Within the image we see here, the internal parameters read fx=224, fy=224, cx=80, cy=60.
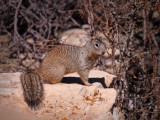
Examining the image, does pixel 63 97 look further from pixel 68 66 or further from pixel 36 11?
pixel 36 11

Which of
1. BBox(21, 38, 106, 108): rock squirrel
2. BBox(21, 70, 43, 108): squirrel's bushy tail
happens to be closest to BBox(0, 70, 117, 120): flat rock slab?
BBox(21, 70, 43, 108): squirrel's bushy tail

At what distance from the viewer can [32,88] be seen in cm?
393

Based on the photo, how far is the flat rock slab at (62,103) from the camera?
3.62 metres

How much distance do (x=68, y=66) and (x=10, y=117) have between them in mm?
1626

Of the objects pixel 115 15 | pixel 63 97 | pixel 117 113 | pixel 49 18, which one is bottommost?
pixel 117 113

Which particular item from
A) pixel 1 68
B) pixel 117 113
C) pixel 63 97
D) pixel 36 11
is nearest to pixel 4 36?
pixel 36 11

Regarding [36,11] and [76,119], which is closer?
[76,119]

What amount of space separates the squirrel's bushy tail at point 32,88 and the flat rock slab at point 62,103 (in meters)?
0.10

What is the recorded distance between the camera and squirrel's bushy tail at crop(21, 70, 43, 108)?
12.6 feet

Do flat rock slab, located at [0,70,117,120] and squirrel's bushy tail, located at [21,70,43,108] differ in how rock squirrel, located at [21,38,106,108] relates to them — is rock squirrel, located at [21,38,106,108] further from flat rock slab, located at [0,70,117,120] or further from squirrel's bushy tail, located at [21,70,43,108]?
flat rock slab, located at [0,70,117,120]

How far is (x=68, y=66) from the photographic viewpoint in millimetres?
4551

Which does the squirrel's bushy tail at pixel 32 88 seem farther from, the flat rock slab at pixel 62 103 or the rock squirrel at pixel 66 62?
the flat rock slab at pixel 62 103

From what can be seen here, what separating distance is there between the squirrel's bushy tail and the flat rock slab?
0.33 feet

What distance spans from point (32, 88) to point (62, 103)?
1.94 feet
